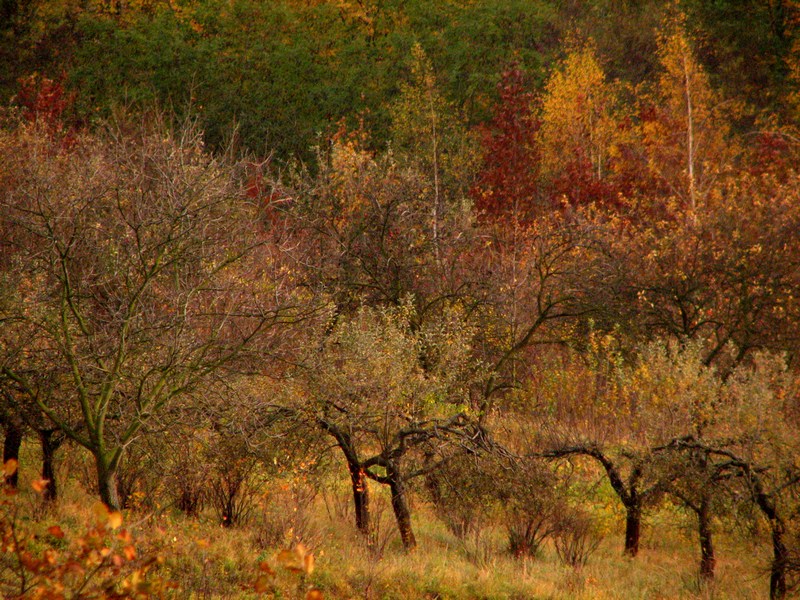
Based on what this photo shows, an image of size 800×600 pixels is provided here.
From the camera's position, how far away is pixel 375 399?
12523 mm

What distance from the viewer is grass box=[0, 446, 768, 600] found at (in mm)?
10664

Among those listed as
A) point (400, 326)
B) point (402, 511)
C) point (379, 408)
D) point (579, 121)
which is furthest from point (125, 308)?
point (579, 121)

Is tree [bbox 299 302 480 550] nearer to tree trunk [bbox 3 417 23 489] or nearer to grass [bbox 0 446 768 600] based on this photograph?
grass [bbox 0 446 768 600]

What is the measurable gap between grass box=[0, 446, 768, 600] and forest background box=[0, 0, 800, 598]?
0.22 feet

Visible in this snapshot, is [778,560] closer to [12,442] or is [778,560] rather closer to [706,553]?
[706,553]

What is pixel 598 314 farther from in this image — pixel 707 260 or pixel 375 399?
pixel 375 399

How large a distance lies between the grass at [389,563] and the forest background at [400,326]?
0.07 metres

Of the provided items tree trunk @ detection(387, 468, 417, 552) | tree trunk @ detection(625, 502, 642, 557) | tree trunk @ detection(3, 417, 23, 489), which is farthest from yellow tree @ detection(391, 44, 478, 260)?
tree trunk @ detection(3, 417, 23, 489)

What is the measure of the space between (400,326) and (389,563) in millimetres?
Answer: 4241

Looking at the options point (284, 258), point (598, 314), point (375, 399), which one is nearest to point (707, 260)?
point (598, 314)

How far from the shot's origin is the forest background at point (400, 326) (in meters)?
10.4

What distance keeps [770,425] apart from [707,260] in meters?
7.75

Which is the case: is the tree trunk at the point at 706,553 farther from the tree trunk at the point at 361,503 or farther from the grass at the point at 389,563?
the tree trunk at the point at 361,503

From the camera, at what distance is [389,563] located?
39.1 ft
